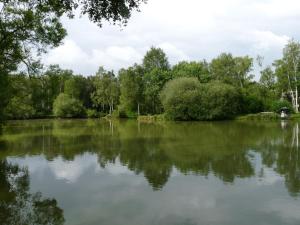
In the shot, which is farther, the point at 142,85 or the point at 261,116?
the point at 142,85

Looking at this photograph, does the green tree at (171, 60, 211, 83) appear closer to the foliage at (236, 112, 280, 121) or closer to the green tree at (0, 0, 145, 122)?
the foliage at (236, 112, 280, 121)

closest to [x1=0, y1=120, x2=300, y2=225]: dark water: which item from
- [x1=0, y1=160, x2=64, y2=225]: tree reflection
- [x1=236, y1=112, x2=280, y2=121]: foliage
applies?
[x1=0, y1=160, x2=64, y2=225]: tree reflection

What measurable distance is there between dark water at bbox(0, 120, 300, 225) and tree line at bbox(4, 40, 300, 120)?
28.0 meters

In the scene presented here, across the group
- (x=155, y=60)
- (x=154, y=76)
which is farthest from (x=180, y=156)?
(x=155, y=60)

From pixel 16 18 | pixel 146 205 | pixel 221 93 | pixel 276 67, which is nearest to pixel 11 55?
pixel 16 18

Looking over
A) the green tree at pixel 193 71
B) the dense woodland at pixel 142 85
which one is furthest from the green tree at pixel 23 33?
the green tree at pixel 193 71

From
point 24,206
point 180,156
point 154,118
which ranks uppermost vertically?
point 154,118

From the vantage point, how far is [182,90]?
65.1 m

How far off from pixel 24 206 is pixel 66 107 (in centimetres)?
7855

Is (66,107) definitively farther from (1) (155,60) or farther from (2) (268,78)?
(2) (268,78)

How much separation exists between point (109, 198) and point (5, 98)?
16.1 metres

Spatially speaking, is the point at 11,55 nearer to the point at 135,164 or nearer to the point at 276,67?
the point at 135,164

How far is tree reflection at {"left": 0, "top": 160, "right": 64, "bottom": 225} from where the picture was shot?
1236cm

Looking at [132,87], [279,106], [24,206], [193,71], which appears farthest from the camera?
[132,87]
